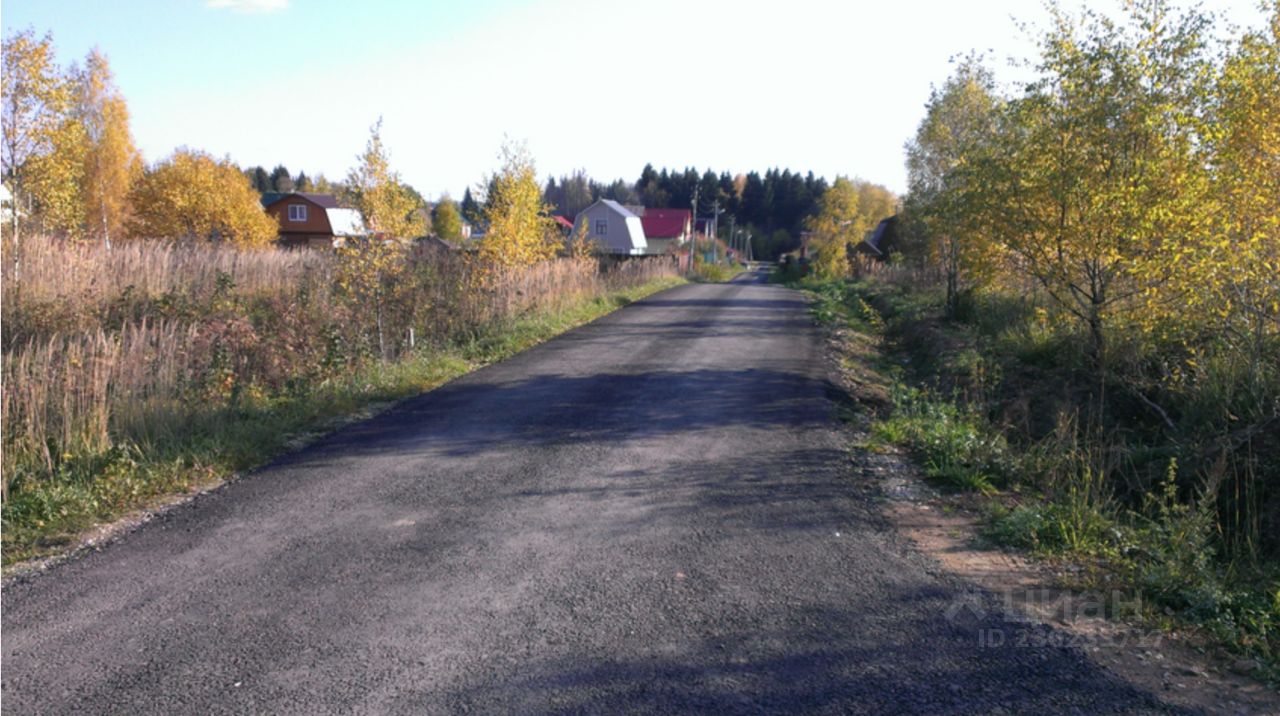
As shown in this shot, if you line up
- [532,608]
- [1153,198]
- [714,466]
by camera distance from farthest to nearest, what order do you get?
[1153,198], [714,466], [532,608]

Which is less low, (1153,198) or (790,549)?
(1153,198)

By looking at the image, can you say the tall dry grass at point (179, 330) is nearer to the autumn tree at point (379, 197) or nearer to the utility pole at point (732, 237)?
the autumn tree at point (379, 197)

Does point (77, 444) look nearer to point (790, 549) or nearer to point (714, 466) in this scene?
point (714, 466)

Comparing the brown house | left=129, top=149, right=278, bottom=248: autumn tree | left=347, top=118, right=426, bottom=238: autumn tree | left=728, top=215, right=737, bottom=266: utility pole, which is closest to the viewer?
left=347, top=118, right=426, bottom=238: autumn tree

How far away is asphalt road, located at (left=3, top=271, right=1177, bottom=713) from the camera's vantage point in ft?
11.7

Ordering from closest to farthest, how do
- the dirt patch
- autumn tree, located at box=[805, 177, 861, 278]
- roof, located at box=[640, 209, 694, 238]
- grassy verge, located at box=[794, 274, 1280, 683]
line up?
the dirt patch
grassy verge, located at box=[794, 274, 1280, 683]
autumn tree, located at box=[805, 177, 861, 278]
roof, located at box=[640, 209, 694, 238]

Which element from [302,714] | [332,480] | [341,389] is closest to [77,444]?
[332,480]

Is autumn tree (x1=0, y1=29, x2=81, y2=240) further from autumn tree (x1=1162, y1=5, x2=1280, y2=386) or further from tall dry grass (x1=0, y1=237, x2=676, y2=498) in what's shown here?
autumn tree (x1=1162, y1=5, x2=1280, y2=386)

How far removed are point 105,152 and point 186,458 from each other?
4426 cm

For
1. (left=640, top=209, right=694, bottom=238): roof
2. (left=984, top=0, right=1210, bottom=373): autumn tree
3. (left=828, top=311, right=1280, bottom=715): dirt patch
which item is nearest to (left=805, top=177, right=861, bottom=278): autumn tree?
(left=640, top=209, right=694, bottom=238): roof

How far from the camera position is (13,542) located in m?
5.34

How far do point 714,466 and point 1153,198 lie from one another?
670 cm

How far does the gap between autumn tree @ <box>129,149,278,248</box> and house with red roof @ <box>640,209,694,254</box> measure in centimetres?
4897

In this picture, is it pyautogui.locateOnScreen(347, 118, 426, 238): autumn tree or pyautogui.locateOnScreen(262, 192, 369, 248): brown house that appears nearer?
pyautogui.locateOnScreen(347, 118, 426, 238): autumn tree
